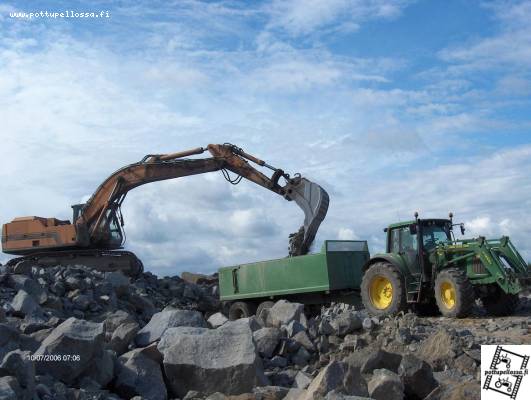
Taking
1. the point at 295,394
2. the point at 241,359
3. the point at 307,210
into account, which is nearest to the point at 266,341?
the point at 241,359

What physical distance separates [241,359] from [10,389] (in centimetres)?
229

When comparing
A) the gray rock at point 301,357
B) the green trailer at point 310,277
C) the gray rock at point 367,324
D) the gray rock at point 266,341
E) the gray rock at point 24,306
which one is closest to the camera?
the gray rock at point 266,341

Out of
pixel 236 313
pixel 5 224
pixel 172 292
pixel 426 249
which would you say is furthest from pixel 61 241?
pixel 426 249

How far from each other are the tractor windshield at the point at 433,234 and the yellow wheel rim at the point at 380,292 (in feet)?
3.41

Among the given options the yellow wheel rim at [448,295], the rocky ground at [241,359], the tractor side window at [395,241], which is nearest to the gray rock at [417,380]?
the rocky ground at [241,359]

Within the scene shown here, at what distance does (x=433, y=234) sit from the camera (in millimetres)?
12172

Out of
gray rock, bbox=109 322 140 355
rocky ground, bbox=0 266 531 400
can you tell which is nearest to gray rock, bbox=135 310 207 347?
rocky ground, bbox=0 266 531 400

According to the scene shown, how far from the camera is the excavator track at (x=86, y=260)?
19375mm

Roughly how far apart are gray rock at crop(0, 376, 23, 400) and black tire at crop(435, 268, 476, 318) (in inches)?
301

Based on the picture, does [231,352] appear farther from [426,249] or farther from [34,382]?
[426,249]

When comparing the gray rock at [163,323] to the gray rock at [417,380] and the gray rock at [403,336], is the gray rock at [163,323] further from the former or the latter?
the gray rock at [417,380]

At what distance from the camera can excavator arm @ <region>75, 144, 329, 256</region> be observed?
1723 centimetres

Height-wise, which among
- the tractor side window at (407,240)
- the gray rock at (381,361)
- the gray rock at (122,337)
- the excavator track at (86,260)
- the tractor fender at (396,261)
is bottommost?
the gray rock at (381,361)

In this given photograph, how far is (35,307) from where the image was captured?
10.6 meters
